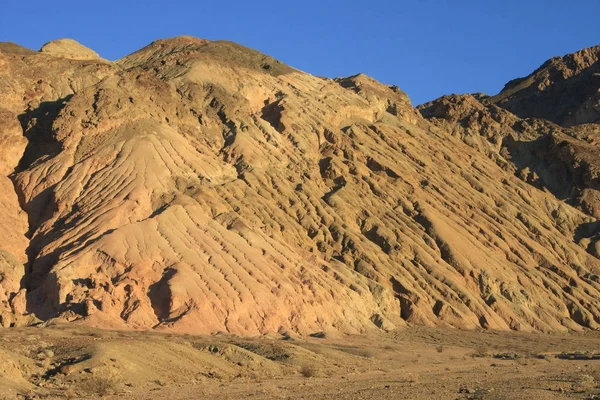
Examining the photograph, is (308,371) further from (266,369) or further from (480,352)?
(480,352)

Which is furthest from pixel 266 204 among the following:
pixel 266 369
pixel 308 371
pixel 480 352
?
pixel 266 369

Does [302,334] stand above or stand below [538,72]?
below

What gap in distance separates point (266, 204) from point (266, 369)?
22.7 metres

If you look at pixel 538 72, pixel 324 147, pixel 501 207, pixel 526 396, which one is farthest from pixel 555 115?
pixel 526 396

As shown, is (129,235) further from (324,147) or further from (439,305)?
(324,147)

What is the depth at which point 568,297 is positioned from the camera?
62.5 m

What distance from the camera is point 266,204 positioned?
190ft

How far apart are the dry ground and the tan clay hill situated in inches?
174

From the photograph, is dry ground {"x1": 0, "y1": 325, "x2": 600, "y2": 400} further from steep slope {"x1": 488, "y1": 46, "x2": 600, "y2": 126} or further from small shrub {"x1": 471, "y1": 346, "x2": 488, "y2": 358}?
steep slope {"x1": 488, "y1": 46, "x2": 600, "y2": 126}

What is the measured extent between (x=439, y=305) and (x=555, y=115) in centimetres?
6554

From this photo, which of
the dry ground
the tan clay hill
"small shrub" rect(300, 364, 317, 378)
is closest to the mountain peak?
the tan clay hill

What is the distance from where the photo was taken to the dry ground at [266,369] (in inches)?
1172

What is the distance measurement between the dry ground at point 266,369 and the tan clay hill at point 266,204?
14.5 feet

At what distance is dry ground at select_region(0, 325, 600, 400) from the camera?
2977 centimetres
